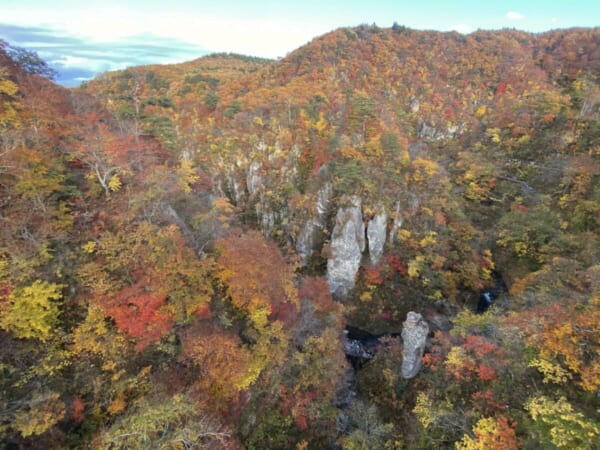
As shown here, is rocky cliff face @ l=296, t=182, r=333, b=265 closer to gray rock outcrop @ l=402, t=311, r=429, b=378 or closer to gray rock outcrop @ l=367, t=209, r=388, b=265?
gray rock outcrop @ l=367, t=209, r=388, b=265

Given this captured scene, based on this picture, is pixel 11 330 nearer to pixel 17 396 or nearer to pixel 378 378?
pixel 17 396

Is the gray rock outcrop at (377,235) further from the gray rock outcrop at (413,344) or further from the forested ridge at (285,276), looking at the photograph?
the gray rock outcrop at (413,344)

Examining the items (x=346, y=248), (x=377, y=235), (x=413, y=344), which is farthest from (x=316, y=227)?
(x=413, y=344)

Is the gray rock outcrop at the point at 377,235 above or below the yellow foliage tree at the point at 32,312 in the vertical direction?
below

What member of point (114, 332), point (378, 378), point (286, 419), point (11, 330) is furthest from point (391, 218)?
point (11, 330)

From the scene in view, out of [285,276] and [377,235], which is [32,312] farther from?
[377,235]

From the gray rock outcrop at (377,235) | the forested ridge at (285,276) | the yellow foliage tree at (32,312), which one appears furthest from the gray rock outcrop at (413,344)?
the yellow foliage tree at (32,312)
